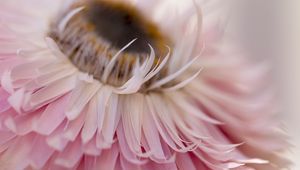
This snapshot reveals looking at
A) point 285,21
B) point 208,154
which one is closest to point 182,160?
point 208,154

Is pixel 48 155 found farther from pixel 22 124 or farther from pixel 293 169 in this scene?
pixel 293 169

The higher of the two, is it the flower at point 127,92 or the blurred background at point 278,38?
the blurred background at point 278,38

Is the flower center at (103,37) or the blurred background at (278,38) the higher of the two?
the blurred background at (278,38)

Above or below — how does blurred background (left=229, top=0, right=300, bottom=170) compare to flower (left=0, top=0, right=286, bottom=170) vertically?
above
